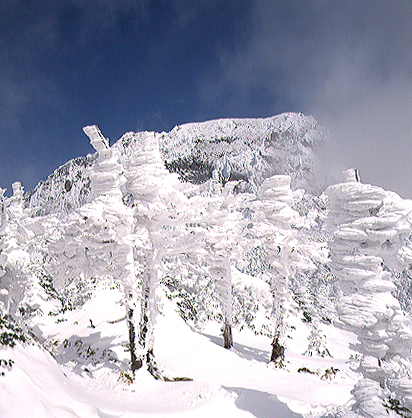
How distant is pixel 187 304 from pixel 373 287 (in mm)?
18423

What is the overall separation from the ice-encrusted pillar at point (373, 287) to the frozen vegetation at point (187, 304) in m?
0.03

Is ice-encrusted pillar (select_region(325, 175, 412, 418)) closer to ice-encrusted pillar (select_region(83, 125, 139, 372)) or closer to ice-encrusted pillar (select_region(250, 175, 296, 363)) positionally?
ice-encrusted pillar (select_region(83, 125, 139, 372))

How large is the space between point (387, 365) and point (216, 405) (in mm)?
4922

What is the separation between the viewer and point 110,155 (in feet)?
36.8

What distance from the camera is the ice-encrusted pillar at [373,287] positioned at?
6.14 m

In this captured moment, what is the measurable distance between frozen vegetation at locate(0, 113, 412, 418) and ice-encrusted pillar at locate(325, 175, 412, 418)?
3 cm

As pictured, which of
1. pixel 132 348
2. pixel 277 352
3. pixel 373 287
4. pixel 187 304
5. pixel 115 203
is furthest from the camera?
pixel 187 304

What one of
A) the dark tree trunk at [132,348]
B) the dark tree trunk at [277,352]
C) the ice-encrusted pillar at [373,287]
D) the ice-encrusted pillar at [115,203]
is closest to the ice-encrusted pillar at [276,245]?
the dark tree trunk at [277,352]

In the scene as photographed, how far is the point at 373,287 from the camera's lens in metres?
6.46

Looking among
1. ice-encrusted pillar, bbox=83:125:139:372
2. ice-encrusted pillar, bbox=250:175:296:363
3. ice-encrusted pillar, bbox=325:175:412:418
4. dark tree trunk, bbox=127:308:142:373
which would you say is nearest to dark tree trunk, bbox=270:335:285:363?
ice-encrusted pillar, bbox=250:175:296:363

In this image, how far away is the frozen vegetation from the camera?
644 centimetres

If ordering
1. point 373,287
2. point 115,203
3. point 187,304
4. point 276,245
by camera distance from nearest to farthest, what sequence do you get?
1. point 373,287
2. point 115,203
3. point 276,245
4. point 187,304

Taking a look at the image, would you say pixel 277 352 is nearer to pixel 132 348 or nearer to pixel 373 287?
pixel 132 348

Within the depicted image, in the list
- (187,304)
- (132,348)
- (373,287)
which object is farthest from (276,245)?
(187,304)
